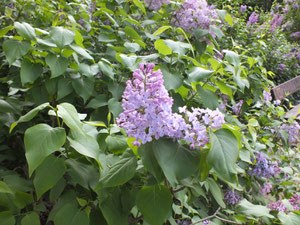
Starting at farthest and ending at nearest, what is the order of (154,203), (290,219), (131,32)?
(131,32) → (290,219) → (154,203)

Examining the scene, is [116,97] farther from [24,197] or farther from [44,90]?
[24,197]

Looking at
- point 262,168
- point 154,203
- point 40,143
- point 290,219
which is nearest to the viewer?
point 40,143

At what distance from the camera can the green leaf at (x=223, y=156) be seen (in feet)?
3.02

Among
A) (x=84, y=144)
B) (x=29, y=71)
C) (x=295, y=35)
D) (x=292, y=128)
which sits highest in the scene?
(x=84, y=144)

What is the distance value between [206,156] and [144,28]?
166 centimetres

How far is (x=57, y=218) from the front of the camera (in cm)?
104

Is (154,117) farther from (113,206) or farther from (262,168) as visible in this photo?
(262,168)

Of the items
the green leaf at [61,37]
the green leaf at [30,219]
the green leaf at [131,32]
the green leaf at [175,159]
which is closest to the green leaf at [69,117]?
the green leaf at [175,159]

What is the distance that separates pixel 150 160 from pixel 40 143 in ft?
1.19

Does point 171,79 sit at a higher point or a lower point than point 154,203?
higher

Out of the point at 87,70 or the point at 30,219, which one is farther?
the point at 87,70

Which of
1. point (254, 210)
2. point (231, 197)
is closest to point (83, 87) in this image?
point (254, 210)

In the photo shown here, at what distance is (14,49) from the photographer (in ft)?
4.73

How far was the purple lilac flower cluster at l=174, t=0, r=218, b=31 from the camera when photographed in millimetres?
2003
